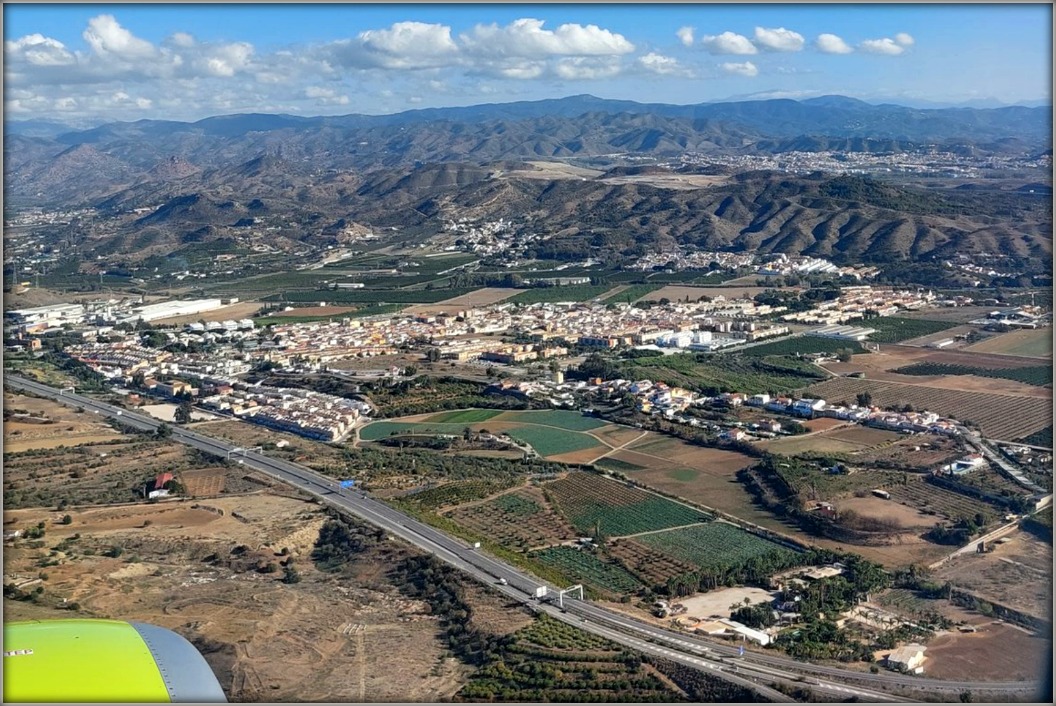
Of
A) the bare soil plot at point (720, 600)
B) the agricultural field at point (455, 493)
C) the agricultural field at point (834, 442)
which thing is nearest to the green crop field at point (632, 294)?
the agricultural field at point (834, 442)

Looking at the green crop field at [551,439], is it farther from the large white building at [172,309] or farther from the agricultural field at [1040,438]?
the large white building at [172,309]

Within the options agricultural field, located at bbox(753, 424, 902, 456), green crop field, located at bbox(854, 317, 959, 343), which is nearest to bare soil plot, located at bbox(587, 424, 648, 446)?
agricultural field, located at bbox(753, 424, 902, 456)

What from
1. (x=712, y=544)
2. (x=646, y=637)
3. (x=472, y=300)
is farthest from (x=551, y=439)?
(x=472, y=300)

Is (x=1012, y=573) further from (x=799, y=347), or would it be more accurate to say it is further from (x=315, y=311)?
(x=315, y=311)

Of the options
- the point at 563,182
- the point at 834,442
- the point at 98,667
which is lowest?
the point at 834,442

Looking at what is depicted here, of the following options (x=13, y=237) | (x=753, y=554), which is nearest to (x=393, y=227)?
(x=13, y=237)

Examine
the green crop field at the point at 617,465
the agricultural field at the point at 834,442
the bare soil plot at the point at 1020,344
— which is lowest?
the green crop field at the point at 617,465
